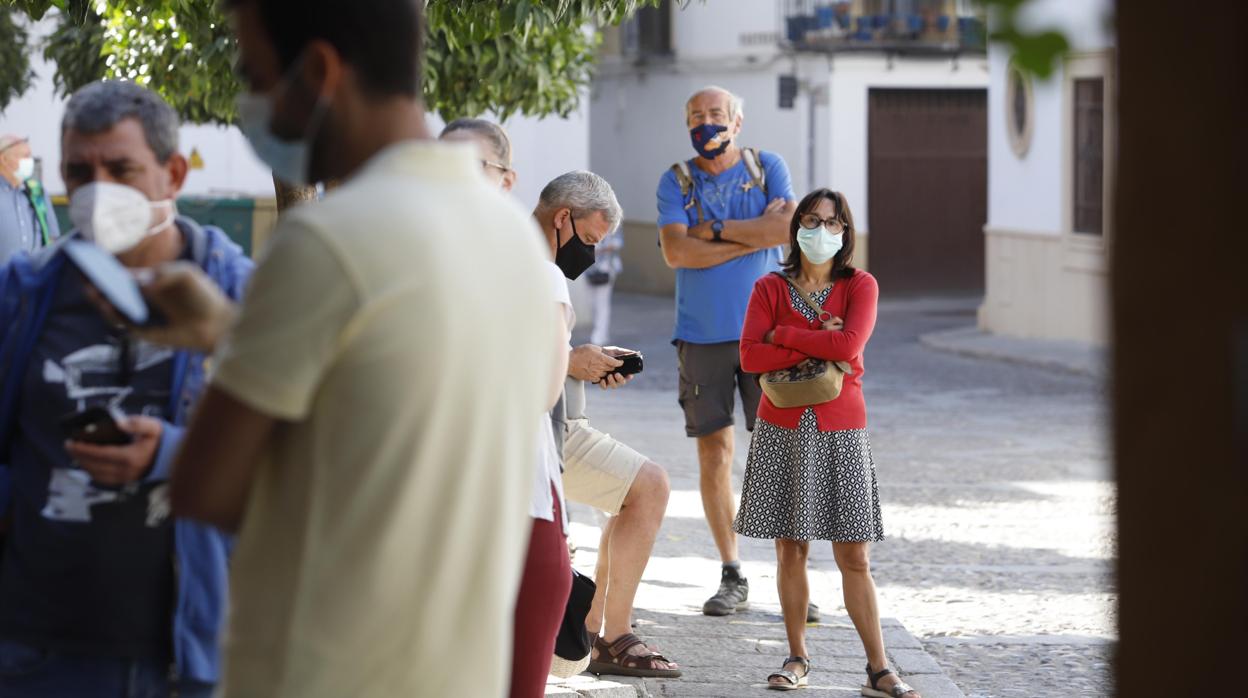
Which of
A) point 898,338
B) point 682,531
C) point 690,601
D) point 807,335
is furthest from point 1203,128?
point 898,338

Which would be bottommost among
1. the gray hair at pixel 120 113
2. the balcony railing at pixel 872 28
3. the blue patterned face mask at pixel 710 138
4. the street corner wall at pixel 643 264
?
the street corner wall at pixel 643 264

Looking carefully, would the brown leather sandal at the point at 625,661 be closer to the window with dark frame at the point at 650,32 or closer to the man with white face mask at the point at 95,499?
the man with white face mask at the point at 95,499

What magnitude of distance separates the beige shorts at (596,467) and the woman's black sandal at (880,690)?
1042mm

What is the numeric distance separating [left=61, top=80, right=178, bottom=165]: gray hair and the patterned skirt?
A: 11.5ft

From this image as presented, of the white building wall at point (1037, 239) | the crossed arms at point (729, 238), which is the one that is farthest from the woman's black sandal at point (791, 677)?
the white building wall at point (1037, 239)

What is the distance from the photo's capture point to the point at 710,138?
25.0 feet

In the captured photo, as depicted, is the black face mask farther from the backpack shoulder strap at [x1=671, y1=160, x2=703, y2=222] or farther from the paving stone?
the backpack shoulder strap at [x1=671, y1=160, x2=703, y2=222]

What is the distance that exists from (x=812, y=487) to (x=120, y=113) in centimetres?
362

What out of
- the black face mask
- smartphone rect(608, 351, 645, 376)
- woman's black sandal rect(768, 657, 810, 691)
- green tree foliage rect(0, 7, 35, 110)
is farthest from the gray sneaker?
green tree foliage rect(0, 7, 35, 110)

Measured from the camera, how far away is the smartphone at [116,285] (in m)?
2.44

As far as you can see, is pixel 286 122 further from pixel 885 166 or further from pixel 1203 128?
pixel 885 166

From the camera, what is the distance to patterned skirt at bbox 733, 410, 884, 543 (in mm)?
6164

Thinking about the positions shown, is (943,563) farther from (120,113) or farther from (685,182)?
(120,113)

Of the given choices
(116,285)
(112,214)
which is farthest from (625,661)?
(116,285)
